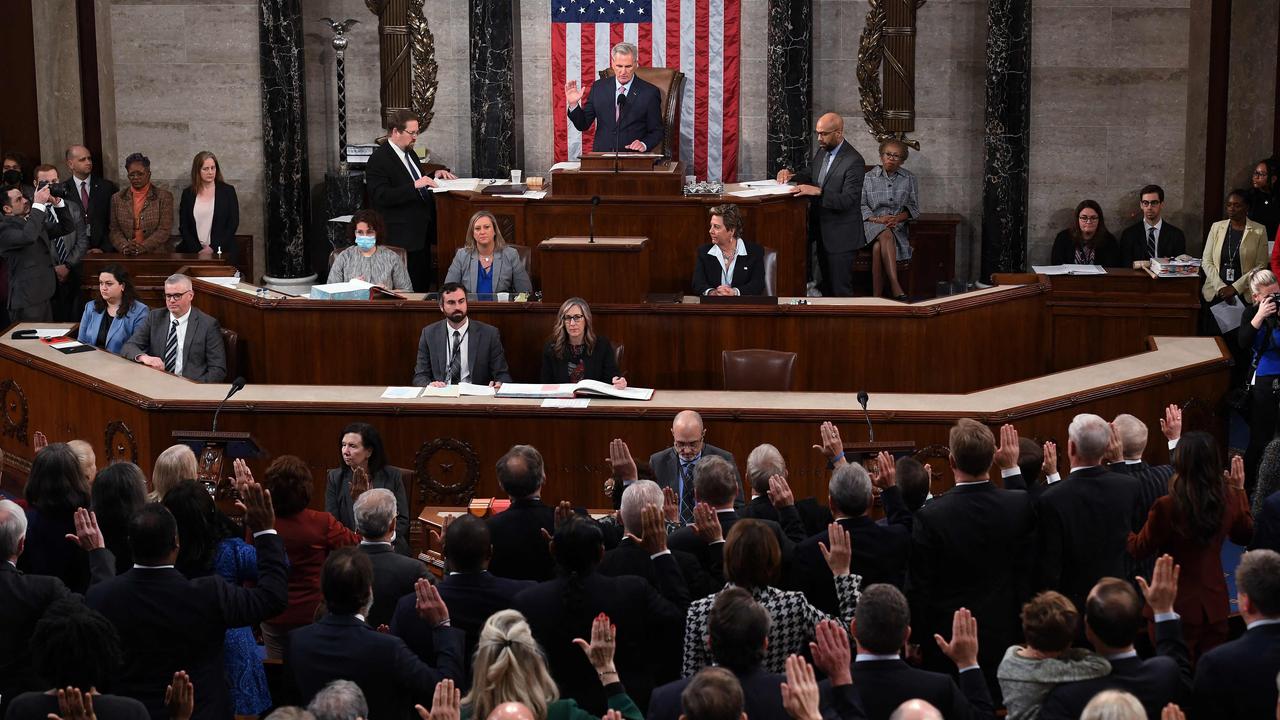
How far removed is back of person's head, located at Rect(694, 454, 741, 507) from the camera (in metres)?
5.78

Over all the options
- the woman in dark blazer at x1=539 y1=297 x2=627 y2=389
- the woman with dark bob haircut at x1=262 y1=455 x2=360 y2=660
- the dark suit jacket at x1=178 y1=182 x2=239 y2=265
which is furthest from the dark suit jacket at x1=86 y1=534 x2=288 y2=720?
the dark suit jacket at x1=178 y1=182 x2=239 y2=265

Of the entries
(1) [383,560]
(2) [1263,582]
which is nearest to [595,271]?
(1) [383,560]

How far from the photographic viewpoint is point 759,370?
9320mm

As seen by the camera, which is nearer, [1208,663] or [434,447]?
[1208,663]

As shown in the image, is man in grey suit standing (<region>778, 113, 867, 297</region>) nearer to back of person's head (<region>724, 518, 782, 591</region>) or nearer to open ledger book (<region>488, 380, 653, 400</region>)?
open ledger book (<region>488, 380, 653, 400</region>)

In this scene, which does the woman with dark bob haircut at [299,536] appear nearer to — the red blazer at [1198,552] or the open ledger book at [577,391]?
the open ledger book at [577,391]

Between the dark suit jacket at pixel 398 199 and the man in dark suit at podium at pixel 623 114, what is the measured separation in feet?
4.67

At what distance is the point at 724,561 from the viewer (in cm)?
507

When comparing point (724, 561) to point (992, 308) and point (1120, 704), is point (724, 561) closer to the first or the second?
point (1120, 704)

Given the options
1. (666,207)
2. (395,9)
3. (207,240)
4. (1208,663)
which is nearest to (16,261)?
(207,240)

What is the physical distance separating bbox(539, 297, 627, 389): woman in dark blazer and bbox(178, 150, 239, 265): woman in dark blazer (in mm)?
4854

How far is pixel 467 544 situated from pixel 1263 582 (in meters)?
2.54

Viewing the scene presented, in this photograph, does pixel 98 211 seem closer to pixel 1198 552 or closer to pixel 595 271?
pixel 595 271

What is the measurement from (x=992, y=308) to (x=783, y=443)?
2.73m
